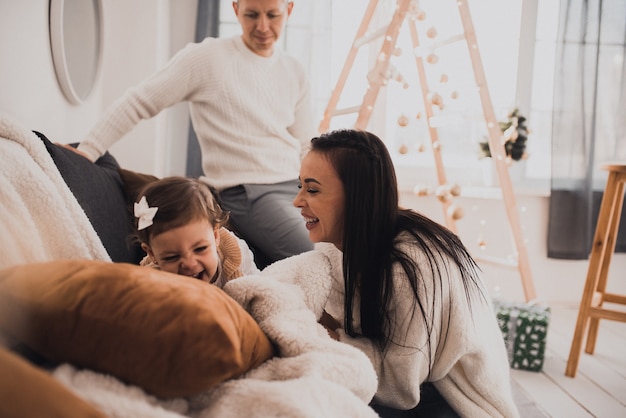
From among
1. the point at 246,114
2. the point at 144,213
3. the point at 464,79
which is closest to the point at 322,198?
the point at 144,213

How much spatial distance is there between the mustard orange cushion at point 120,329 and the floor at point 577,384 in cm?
150

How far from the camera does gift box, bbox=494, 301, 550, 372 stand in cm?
222

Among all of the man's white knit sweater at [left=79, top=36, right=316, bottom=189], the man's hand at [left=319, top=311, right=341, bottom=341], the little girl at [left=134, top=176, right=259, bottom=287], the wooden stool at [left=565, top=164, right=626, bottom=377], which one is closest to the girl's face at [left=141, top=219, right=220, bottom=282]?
the little girl at [left=134, top=176, right=259, bottom=287]

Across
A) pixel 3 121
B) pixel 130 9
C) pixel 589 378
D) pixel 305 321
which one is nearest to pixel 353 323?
pixel 305 321

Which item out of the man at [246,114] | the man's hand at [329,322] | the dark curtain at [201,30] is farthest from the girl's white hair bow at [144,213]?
the dark curtain at [201,30]

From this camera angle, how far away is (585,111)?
3.22 metres

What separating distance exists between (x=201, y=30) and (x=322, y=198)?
A: 2104 mm

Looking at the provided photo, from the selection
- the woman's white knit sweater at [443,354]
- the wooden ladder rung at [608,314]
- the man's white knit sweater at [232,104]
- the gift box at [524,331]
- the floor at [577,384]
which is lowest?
the floor at [577,384]

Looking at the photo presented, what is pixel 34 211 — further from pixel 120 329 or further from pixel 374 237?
pixel 374 237

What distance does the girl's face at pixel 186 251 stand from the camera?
1.06 metres

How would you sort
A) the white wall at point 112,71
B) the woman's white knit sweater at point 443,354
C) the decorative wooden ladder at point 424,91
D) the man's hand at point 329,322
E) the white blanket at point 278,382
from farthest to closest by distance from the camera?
the decorative wooden ladder at point 424,91, the white wall at point 112,71, the man's hand at point 329,322, the woman's white knit sweater at point 443,354, the white blanket at point 278,382

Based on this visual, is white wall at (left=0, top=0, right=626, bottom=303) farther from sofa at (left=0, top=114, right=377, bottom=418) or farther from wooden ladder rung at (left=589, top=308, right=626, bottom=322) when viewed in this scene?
wooden ladder rung at (left=589, top=308, right=626, bottom=322)

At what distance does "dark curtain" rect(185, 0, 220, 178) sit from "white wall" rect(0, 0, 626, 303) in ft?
0.37

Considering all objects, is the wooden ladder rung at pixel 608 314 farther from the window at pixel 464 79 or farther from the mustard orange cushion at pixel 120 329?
the mustard orange cushion at pixel 120 329
